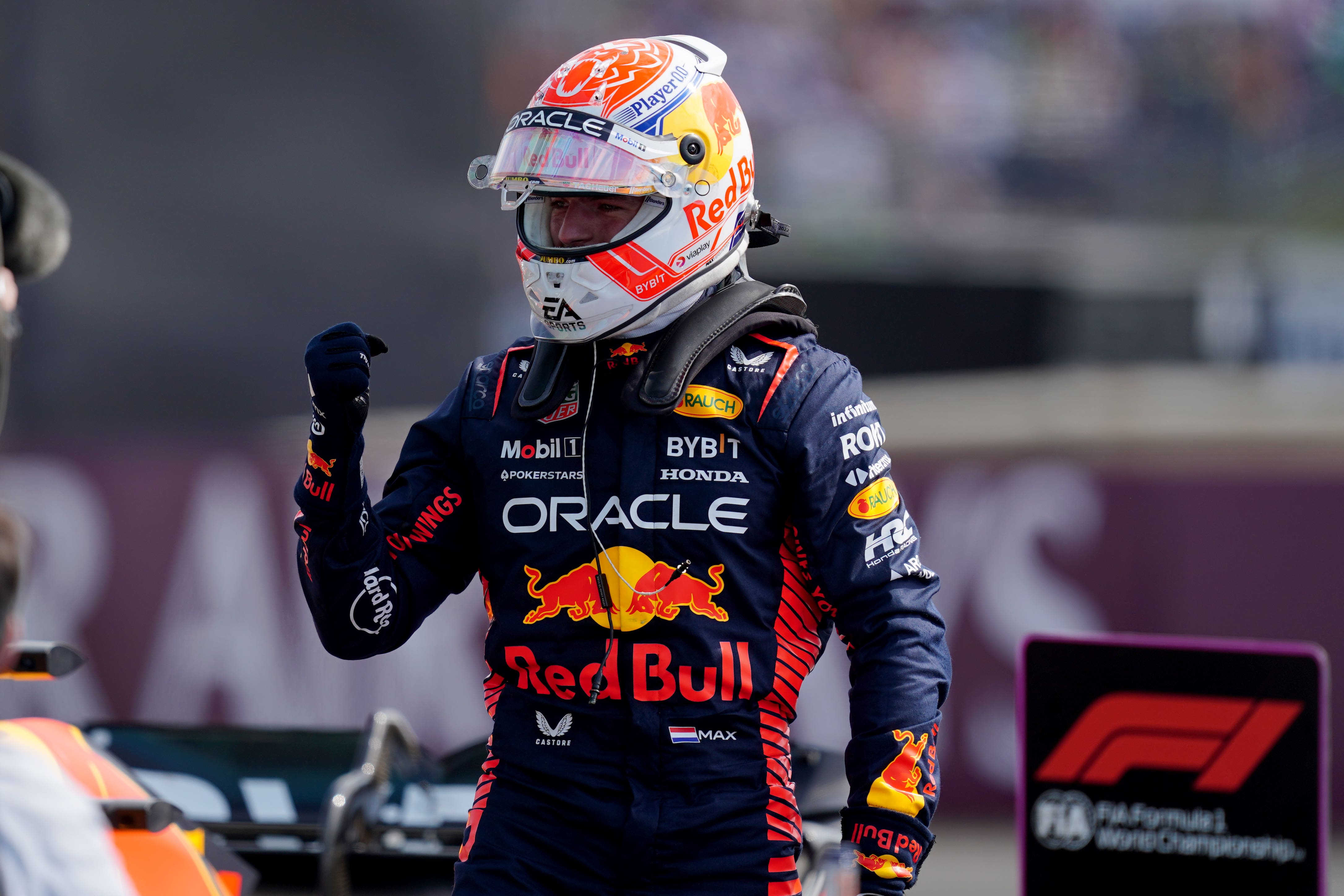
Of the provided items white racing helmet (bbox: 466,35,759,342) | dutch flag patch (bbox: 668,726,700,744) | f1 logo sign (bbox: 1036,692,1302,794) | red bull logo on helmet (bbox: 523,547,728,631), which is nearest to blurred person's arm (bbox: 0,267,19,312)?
white racing helmet (bbox: 466,35,759,342)

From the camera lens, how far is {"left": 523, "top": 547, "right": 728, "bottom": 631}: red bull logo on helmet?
2.53 metres

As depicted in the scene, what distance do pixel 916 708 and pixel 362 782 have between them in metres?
1.43

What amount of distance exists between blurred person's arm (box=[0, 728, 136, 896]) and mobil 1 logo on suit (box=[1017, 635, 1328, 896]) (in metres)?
2.12

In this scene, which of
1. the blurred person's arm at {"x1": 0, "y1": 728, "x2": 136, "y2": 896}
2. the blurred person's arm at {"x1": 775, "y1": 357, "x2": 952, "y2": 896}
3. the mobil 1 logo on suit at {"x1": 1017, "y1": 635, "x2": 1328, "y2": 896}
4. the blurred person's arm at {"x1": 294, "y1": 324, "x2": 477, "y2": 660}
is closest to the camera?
the blurred person's arm at {"x1": 0, "y1": 728, "x2": 136, "y2": 896}

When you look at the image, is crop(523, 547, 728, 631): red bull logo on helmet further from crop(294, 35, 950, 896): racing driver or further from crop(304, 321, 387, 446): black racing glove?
crop(304, 321, 387, 446): black racing glove

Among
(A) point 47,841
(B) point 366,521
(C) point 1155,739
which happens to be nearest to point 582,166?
(B) point 366,521

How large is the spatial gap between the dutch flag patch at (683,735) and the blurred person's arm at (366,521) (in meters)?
0.50

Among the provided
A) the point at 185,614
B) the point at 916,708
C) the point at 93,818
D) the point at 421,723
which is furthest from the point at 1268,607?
the point at 93,818

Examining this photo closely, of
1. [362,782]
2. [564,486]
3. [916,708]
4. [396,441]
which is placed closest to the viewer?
[916,708]

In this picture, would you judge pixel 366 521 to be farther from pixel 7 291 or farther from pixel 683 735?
pixel 7 291

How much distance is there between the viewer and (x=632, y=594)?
8.31ft

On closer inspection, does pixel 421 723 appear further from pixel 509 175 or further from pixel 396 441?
pixel 509 175

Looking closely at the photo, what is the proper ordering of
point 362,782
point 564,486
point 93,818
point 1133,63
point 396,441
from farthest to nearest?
point 1133,63
point 396,441
point 362,782
point 564,486
point 93,818

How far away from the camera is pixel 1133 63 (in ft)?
33.8
